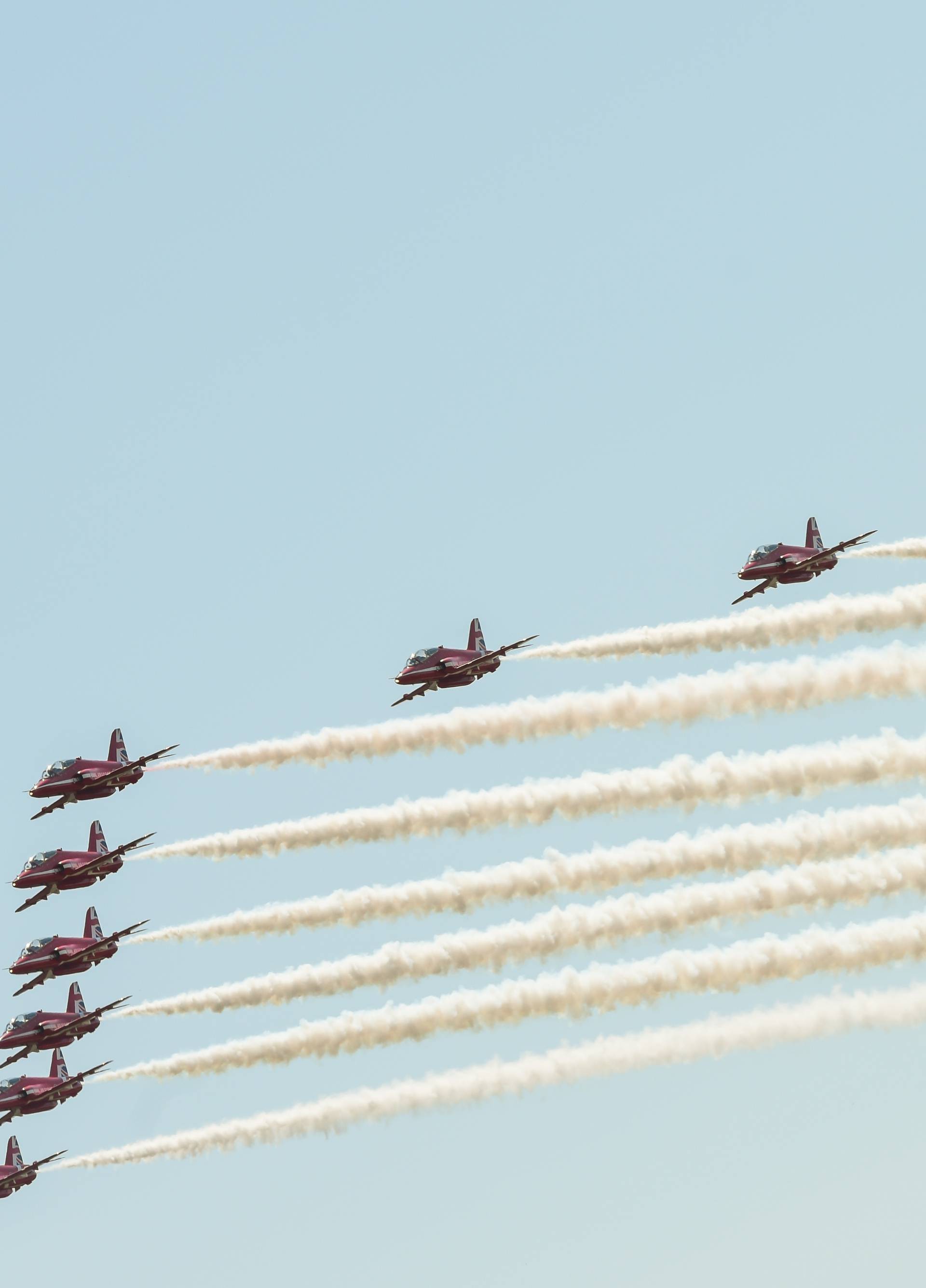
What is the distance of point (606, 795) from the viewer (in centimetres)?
8175

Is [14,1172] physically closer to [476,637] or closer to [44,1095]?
[44,1095]

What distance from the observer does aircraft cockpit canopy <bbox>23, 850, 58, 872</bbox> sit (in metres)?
101

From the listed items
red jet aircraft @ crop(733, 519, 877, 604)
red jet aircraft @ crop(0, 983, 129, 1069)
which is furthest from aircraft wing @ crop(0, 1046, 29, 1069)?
red jet aircraft @ crop(733, 519, 877, 604)

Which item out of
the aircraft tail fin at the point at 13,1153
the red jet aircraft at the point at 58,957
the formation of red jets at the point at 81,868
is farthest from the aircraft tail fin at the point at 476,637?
the aircraft tail fin at the point at 13,1153

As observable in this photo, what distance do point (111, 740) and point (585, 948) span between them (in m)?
28.9

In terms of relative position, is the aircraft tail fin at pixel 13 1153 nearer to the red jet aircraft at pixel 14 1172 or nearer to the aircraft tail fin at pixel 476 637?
the red jet aircraft at pixel 14 1172

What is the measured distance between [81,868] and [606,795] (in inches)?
1140

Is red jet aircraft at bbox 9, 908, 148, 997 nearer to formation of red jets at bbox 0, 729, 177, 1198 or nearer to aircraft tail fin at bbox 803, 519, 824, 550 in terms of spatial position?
formation of red jets at bbox 0, 729, 177, 1198

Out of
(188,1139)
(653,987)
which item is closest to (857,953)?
(653,987)

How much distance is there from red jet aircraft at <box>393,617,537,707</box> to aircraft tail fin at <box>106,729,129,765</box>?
1446 centimetres

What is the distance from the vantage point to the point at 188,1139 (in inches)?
3565

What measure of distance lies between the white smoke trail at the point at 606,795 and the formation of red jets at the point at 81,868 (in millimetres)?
Answer: 5463

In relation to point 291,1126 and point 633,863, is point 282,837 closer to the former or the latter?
point 291,1126

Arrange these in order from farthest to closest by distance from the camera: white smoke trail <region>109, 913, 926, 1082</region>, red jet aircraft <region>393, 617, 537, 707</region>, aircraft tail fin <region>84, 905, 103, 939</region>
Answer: aircraft tail fin <region>84, 905, 103, 939</region> < red jet aircraft <region>393, 617, 537, 707</region> < white smoke trail <region>109, 913, 926, 1082</region>
